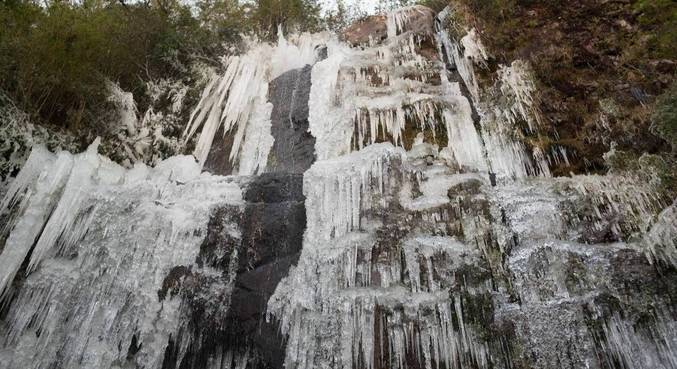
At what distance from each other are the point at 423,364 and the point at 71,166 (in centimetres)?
522

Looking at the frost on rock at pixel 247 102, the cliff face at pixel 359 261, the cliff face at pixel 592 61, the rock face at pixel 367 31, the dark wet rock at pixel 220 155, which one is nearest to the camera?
the cliff face at pixel 359 261

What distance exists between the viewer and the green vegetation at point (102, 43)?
7.44 meters

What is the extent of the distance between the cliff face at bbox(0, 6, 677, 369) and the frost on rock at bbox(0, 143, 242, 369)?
0.06ft

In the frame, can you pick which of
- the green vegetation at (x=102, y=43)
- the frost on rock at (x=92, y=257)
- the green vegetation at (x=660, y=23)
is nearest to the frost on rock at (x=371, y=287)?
the frost on rock at (x=92, y=257)

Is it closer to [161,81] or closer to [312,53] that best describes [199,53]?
[161,81]

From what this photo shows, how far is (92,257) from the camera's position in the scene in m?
5.86

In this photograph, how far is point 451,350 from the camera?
198 inches

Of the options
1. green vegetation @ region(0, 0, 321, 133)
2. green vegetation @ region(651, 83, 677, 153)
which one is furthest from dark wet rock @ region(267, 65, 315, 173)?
green vegetation @ region(651, 83, 677, 153)

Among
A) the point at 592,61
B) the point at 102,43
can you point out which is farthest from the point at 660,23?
the point at 102,43

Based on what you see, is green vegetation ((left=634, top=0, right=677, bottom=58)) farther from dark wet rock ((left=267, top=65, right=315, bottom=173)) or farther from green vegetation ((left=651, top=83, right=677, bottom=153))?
dark wet rock ((left=267, top=65, right=315, bottom=173))

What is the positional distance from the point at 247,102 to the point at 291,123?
4.06 ft

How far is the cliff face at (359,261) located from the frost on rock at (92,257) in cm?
2

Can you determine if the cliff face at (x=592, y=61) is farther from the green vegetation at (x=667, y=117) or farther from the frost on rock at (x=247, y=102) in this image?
the frost on rock at (x=247, y=102)

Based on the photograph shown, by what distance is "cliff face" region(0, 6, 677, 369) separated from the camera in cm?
508
